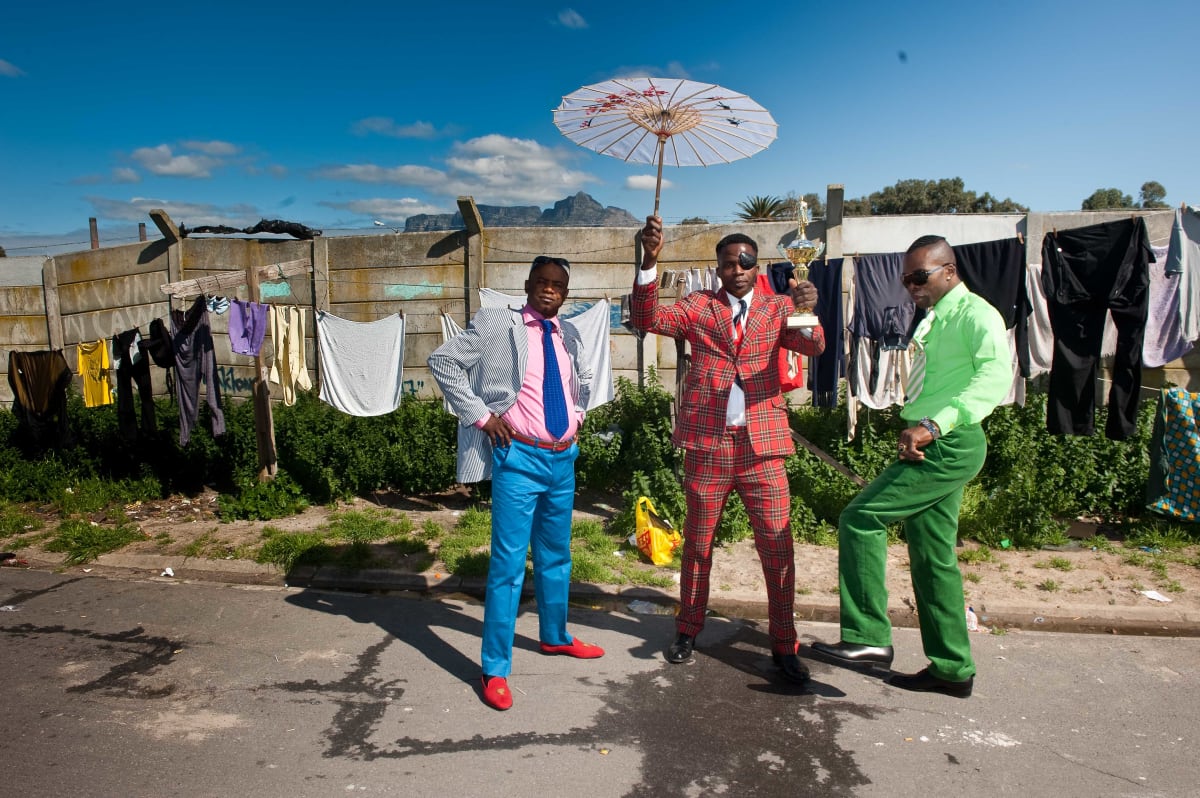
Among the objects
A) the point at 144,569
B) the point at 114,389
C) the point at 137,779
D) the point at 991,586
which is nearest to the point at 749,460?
the point at 991,586

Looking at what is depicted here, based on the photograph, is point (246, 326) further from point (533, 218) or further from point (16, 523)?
point (533, 218)

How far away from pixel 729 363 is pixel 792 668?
5.52 feet

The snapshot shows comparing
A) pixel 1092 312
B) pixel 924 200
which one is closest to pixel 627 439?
pixel 1092 312

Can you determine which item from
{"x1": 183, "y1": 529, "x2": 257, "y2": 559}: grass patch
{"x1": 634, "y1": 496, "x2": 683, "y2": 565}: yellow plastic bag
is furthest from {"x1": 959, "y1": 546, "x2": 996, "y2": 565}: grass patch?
{"x1": 183, "y1": 529, "x2": 257, "y2": 559}: grass patch

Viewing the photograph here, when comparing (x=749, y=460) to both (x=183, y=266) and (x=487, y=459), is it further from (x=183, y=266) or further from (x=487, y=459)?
(x=183, y=266)

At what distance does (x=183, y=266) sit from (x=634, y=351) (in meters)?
6.43

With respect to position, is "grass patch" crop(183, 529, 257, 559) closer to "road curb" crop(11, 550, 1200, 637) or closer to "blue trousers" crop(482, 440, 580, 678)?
"road curb" crop(11, 550, 1200, 637)

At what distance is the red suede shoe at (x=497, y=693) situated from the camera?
3859 mm

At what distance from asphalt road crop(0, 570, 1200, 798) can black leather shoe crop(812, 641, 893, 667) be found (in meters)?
0.25

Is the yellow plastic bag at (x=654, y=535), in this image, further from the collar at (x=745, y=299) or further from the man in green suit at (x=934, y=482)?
the collar at (x=745, y=299)

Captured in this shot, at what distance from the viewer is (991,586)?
5.58 m

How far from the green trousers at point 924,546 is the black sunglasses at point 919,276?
74 cm

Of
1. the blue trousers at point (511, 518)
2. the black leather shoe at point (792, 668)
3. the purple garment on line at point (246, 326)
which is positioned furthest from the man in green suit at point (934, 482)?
the purple garment on line at point (246, 326)

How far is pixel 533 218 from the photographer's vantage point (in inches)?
408
